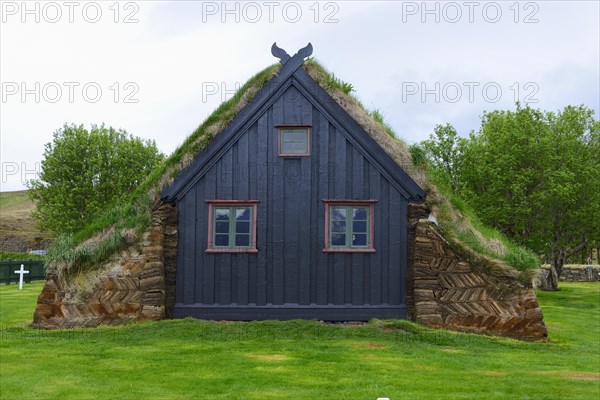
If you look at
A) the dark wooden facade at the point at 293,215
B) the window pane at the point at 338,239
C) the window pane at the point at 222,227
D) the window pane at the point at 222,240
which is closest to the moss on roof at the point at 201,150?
the dark wooden facade at the point at 293,215

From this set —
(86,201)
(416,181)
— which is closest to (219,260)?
(416,181)

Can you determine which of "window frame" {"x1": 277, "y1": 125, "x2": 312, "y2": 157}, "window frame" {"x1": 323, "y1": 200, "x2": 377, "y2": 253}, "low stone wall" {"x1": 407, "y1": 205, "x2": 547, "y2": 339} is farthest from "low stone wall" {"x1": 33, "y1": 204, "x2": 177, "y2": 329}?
"low stone wall" {"x1": 407, "y1": 205, "x2": 547, "y2": 339}

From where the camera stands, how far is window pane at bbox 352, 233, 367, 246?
53.0ft

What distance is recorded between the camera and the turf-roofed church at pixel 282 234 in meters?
15.6

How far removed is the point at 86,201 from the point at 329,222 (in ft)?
104

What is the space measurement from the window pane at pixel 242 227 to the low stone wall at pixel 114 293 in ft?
6.65

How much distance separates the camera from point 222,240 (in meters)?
16.2

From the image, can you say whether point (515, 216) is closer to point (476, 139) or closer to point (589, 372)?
point (476, 139)

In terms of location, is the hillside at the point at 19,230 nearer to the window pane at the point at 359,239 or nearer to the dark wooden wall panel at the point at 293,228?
the dark wooden wall panel at the point at 293,228

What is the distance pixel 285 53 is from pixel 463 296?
27.3 ft

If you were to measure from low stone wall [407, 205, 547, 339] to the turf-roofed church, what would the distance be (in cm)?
5

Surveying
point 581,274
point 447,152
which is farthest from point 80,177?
point 581,274

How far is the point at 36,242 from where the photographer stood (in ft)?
245

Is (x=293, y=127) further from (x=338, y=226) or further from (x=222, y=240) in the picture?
(x=222, y=240)
